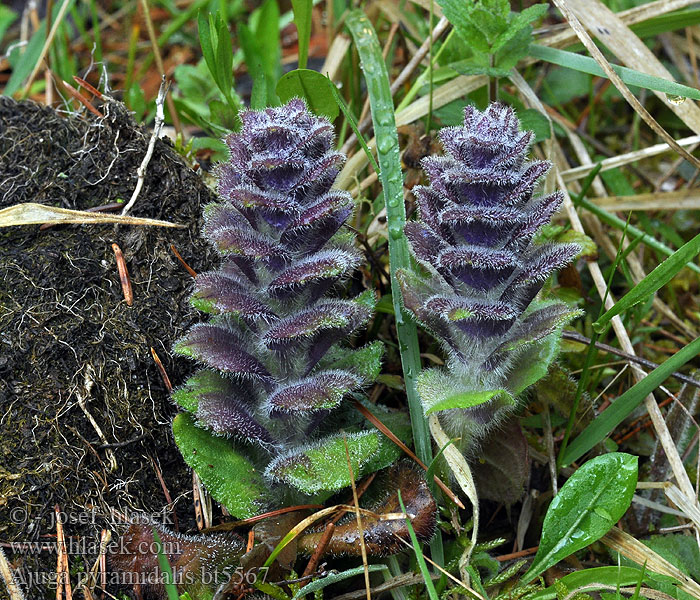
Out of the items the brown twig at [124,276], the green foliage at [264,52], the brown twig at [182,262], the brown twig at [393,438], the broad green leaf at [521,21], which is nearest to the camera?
the brown twig at [393,438]

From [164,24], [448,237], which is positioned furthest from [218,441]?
[164,24]

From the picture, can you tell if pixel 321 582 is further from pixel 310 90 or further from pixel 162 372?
pixel 310 90

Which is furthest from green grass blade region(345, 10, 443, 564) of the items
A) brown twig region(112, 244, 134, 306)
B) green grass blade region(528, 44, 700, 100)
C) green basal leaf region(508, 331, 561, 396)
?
brown twig region(112, 244, 134, 306)

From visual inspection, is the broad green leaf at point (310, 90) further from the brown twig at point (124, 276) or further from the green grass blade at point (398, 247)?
the brown twig at point (124, 276)

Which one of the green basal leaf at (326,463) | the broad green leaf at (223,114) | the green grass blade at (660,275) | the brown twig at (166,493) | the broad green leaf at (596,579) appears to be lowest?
the broad green leaf at (596,579)

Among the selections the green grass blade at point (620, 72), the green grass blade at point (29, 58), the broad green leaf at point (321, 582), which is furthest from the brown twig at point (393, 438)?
the green grass blade at point (29, 58)

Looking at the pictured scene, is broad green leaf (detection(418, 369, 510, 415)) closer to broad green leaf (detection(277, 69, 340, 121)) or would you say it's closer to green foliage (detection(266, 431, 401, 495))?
green foliage (detection(266, 431, 401, 495))
